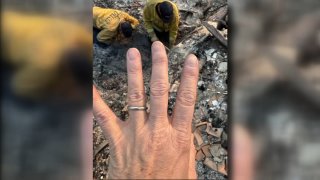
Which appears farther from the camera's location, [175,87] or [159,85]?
[175,87]

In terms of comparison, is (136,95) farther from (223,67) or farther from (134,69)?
(223,67)

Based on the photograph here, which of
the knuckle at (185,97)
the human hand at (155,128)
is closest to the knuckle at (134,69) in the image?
the human hand at (155,128)

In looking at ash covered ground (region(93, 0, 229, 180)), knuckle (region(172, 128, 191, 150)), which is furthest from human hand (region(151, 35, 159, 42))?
knuckle (region(172, 128, 191, 150))

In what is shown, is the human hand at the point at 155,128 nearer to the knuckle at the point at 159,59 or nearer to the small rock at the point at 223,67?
the knuckle at the point at 159,59

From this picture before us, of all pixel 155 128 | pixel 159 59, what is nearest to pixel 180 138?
pixel 155 128

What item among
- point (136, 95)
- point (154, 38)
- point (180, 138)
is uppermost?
point (154, 38)

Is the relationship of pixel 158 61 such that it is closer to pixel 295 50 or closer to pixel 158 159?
pixel 158 159

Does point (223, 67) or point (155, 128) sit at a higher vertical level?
point (223, 67)
